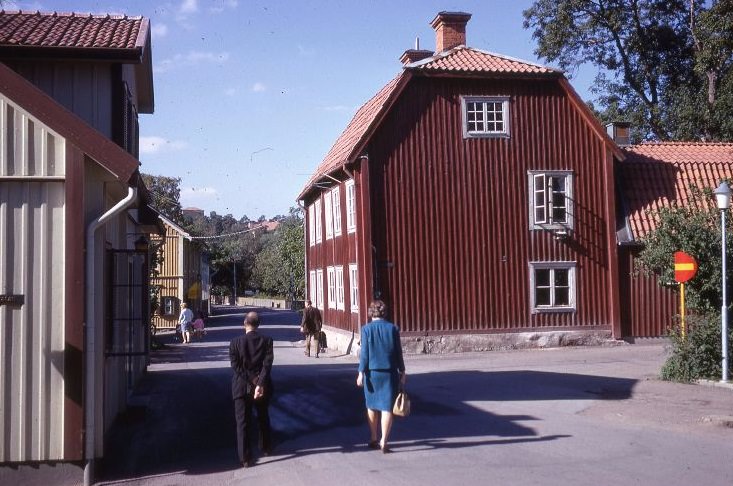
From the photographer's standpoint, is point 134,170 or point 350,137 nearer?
point 134,170

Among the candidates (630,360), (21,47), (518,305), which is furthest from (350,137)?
(21,47)

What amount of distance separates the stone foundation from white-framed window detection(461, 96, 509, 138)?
5895 millimetres

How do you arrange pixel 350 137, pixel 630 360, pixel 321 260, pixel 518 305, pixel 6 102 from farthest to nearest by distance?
pixel 321 260 → pixel 350 137 → pixel 518 305 → pixel 630 360 → pixel 6 102

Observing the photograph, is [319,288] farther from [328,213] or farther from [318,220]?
[328,213]

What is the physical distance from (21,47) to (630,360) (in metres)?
15.4

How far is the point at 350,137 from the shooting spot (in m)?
28.0

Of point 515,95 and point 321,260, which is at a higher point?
point 515,95

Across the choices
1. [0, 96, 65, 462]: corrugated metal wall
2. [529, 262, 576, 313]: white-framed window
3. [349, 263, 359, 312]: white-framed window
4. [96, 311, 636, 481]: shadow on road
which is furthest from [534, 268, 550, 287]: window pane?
[0, 96, 65, 462]: corrugated metal wall

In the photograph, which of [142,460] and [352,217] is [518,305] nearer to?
[352,217]

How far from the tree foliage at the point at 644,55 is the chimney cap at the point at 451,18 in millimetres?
13649

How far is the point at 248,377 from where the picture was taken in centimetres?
963

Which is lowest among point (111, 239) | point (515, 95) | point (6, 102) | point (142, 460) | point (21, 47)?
point (142, 460)

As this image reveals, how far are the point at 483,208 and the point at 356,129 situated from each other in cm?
549

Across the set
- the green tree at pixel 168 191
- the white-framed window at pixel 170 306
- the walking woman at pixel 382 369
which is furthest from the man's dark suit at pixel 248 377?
the green tree at pixel 168 191
